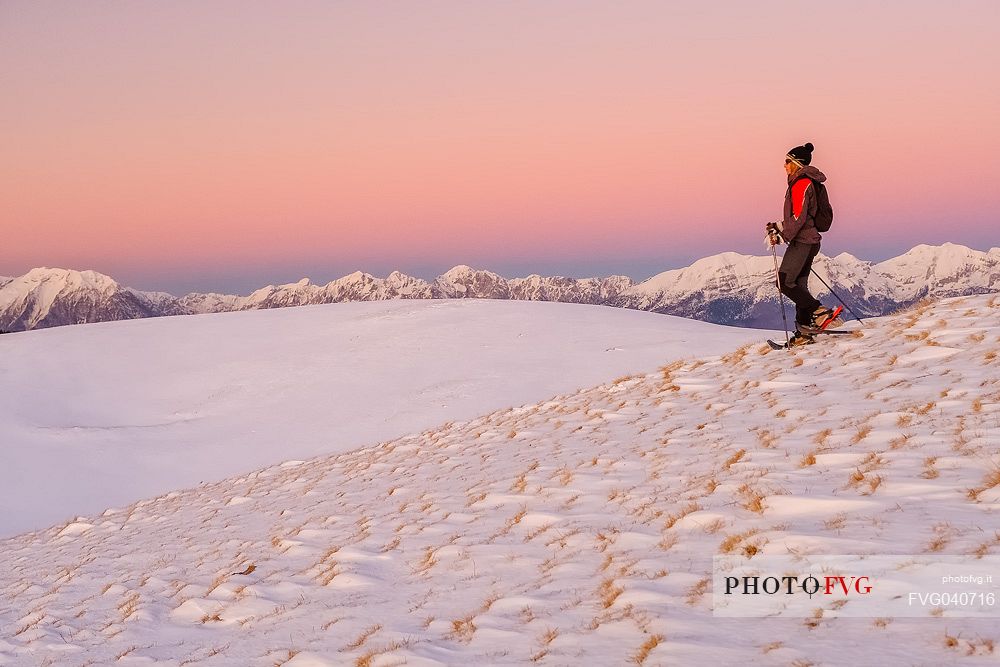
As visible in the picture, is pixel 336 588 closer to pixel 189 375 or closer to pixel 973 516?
pixel 973 516

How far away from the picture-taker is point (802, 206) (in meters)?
12.6

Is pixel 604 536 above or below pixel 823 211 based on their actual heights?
below

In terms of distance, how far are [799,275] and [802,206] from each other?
50.2 inches

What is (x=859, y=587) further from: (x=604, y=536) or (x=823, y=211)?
(x=823, y=211)

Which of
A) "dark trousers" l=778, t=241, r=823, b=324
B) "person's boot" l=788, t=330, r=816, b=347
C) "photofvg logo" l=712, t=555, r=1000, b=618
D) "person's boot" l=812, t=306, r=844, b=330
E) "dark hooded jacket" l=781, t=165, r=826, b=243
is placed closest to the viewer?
"photofvg logo" l=712, t=555, r=1000, b=618

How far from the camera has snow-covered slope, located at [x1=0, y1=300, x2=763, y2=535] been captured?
23.5 meters

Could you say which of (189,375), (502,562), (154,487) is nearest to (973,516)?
(502,562)

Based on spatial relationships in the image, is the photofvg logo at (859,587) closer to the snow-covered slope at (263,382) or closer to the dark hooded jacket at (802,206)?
the dark hooded jacket at (802,206)

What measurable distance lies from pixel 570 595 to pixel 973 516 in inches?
128

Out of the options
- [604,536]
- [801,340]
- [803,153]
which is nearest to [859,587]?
[604,536]

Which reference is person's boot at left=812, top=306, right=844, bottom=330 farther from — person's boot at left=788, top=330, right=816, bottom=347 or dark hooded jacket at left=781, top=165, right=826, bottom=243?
dark hooded jacket at left=781, top=165, right=826, bottom=243

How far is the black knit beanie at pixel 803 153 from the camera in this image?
41.5 ft

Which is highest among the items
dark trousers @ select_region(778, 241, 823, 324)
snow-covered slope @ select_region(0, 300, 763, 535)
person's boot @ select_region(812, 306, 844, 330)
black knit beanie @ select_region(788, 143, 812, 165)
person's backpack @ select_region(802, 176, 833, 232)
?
black knit beanie @ select_region(788, 143, 812, 165)

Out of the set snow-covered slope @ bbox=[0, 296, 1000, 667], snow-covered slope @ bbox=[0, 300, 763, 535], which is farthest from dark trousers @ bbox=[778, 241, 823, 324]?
snow-covered slope @ bbox=[0, 300, 763, 535]
